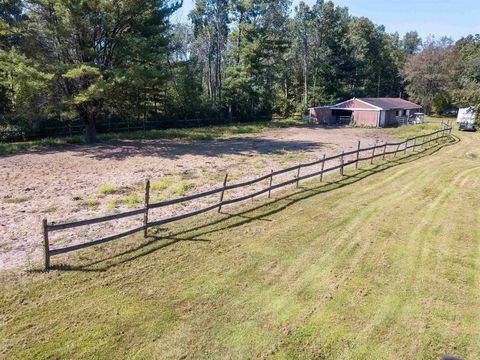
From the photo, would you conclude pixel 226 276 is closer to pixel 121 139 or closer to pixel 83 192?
pixel 83 192

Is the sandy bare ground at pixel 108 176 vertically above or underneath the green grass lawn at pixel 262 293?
above

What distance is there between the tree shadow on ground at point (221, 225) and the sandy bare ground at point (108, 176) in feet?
4.27

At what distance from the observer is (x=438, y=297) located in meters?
6.34

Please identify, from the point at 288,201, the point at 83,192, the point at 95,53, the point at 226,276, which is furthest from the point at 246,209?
the point at 95,53

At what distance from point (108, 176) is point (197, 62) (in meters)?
28.9

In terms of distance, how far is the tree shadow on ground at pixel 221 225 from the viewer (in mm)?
7118

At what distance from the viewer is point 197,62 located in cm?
4025

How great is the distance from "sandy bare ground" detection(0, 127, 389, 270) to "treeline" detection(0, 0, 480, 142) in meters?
4.70

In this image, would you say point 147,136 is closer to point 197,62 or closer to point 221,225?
point 197,62

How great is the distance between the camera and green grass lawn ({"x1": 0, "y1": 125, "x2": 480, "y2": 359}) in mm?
4992

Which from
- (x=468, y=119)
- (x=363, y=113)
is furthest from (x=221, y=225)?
(x=468, y=119)

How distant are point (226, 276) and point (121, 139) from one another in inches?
914

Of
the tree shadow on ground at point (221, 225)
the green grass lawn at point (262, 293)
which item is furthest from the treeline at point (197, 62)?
the green grass lawn at point (262, 293)

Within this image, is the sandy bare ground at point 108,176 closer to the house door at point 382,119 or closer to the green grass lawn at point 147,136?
the green grass lawn at point 147,136
